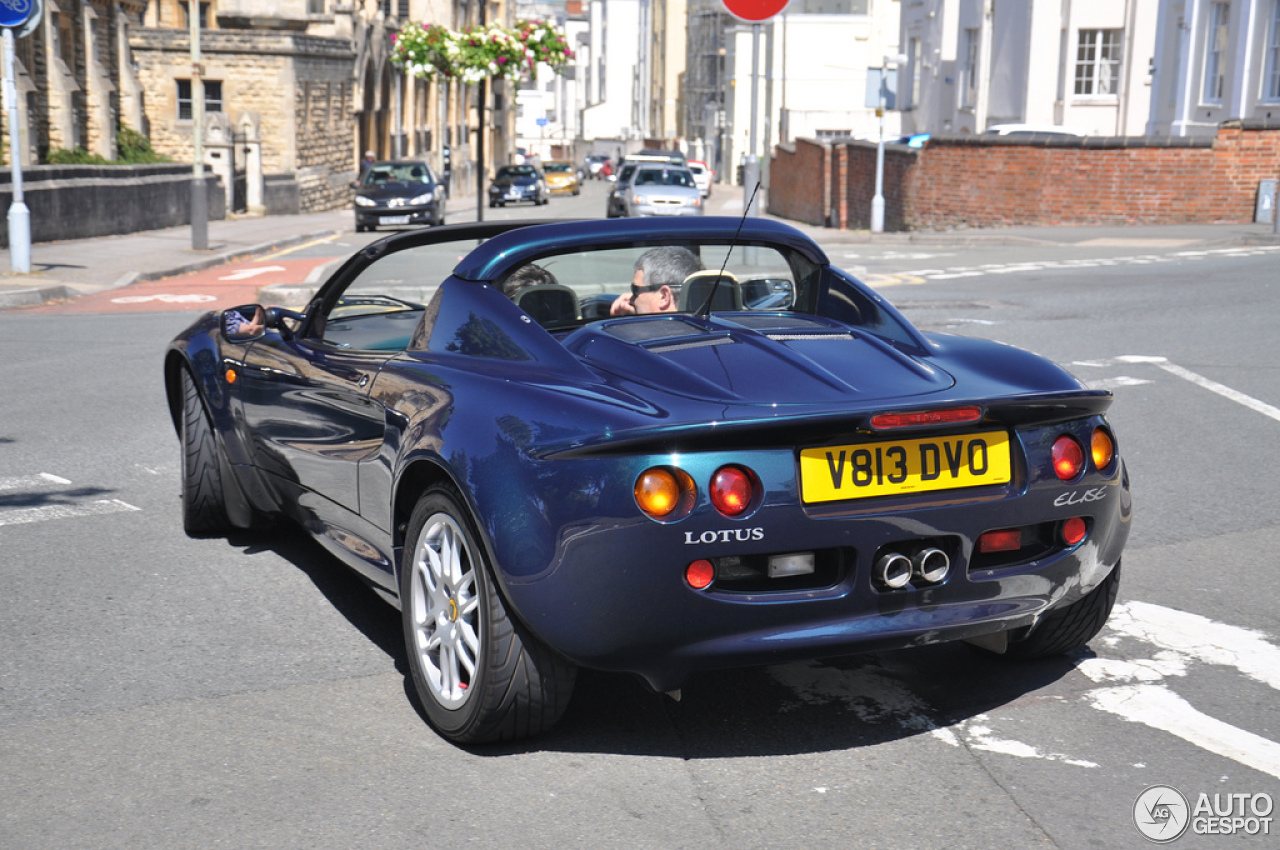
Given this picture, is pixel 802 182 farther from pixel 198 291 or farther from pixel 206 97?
pixel 198 291

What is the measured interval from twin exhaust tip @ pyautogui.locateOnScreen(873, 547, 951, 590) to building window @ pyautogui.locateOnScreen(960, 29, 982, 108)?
45.0m

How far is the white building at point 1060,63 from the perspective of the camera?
39.7 m

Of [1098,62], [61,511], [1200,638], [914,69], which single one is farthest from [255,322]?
[914,69]

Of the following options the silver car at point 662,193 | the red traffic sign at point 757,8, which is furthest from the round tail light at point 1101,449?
the silver car at point 662,193

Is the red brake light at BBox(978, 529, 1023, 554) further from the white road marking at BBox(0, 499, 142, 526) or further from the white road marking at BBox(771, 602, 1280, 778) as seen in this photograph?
the white road marking at BBox(0, 499, 142, 526)

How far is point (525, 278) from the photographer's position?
456 cm

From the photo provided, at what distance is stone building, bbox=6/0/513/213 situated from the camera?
1506 inches

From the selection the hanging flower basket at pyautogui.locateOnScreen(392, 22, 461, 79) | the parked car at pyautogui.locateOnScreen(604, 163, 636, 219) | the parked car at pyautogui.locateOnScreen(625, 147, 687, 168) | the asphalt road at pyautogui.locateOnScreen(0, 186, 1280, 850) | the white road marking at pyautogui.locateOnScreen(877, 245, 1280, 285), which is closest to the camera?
the asphalt road at pyautogui.locateOnScreen(0, 186, 1280, 850)

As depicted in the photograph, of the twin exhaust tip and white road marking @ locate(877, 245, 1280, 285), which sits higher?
the twin exhaust tip

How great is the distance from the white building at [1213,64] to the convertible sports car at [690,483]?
31.9 meters

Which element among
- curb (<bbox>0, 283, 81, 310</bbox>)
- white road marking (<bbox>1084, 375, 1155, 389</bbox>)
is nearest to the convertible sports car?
white road marking (<bbox>1084, 375, 1155, 389</bbox>)

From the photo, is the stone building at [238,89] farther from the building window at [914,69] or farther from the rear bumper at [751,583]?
the rear bumper at [751,583]

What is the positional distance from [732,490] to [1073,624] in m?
1.56

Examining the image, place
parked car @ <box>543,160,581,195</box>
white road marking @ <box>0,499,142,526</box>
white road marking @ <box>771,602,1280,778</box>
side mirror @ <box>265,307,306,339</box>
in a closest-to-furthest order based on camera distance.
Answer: white road marking @ <box>771,602,1280,778</box>
side mirror @ <box>265,307,306,339</box>
white road marking @ <box>0,499,142,526</box>
parked car @ <box>543,160,581,195</box>
